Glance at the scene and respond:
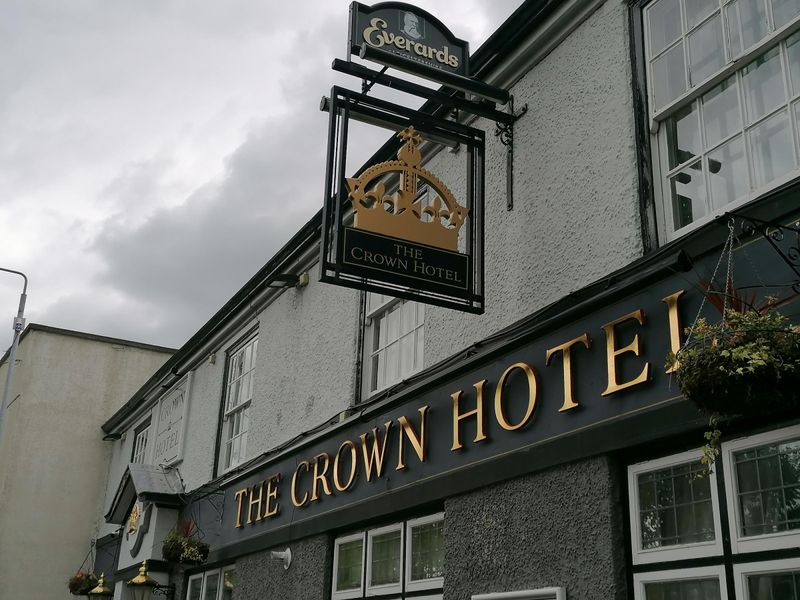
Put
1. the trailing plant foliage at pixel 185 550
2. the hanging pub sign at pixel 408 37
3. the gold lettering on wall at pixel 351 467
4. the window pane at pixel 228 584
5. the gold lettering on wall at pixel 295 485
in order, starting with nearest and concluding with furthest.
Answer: the hanging pub sign at pixel 408 37, the gold lettering on wall at pixel 351 467, the gold lettering on wall at pixel 295 485, the window pane at pixel 228 584, the trailing plant foliage at pixel 185 550

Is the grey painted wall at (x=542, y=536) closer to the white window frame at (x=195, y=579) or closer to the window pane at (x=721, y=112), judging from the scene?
the window pane at (x=721, y=112)

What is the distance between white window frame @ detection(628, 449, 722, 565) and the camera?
486 centimetres

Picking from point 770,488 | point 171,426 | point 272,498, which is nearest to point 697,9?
point 770,488

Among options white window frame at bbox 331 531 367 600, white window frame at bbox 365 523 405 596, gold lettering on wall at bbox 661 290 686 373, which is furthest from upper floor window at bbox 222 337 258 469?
gold lettering on wall at bbox 661 290 686 373

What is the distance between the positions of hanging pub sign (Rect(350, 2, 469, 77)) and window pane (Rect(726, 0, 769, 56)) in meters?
2.55

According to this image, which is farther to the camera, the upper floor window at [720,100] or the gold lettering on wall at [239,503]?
the gold lettering on wall at [239,503]

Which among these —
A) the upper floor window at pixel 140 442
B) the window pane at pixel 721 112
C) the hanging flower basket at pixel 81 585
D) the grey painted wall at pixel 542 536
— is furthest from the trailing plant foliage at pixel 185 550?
the window pane at pixel 721 112

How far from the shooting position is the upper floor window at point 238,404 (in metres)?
12.9

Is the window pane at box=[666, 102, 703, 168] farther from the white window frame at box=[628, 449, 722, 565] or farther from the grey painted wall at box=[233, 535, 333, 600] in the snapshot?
the grey painted wall at box=[233, 535, 333, 600]

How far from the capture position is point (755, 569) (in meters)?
4.54

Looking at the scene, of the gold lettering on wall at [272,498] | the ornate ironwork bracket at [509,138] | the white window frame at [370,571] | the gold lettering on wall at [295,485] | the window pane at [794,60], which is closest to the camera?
the window pane at [794,60]

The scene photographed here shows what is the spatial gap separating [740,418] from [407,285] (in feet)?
9.24

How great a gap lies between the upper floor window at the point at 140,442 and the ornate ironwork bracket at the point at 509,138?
12.7 meters

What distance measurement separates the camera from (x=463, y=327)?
25.9ft
